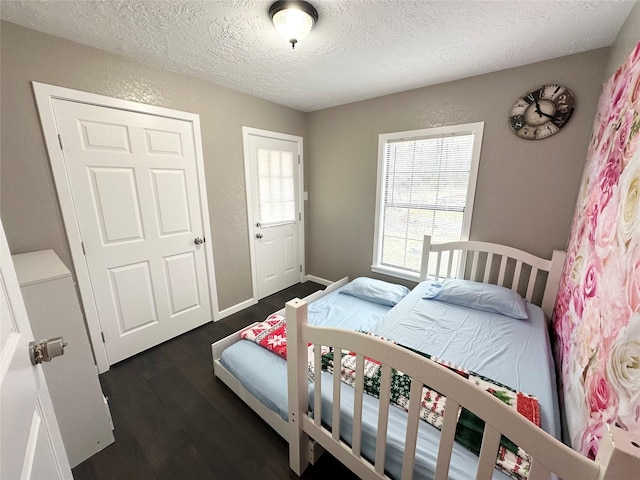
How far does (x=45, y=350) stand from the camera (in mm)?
Result: 693

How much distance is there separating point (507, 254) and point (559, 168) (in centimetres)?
72

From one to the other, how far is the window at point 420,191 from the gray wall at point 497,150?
0.08m

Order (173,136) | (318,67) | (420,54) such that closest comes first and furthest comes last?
1. (420,54)
2. (318,67)
3. (173,136)

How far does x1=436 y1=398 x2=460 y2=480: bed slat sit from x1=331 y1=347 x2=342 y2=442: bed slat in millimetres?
394

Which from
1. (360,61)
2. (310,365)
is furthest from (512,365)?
(360,61)

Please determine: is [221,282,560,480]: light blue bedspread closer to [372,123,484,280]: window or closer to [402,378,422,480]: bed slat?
[402,378,422,480]: bed slat

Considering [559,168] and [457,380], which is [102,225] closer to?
[457,380]

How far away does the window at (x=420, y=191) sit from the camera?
2.29 m

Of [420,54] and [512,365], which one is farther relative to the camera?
[420,54]

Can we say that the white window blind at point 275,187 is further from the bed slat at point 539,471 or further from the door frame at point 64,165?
the bed slat at point 539,471

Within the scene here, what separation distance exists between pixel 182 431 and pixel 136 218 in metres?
1.54

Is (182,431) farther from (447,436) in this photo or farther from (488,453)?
(488,453)

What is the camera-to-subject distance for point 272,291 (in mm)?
3281

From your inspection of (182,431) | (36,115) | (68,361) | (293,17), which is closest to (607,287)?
(293,17)
